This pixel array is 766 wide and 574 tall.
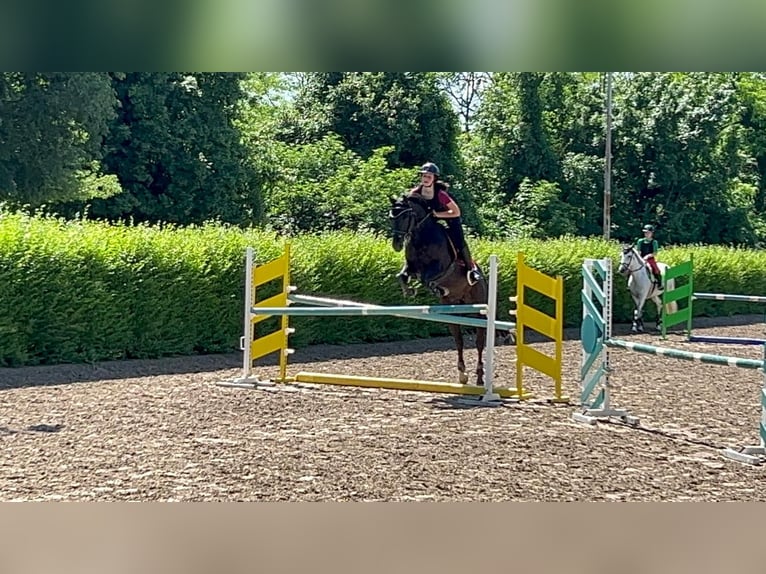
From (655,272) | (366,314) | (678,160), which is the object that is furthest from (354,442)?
(678,160)

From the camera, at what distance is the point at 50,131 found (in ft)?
66.9

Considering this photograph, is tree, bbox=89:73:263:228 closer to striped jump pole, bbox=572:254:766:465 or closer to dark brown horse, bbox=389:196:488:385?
dark brown horse, bbox=389:196:488:385

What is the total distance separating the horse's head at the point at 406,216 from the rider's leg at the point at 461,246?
28 cm

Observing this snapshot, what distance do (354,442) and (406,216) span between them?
8.90 ft

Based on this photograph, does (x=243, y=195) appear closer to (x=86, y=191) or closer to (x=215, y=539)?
(x=86, y=191)

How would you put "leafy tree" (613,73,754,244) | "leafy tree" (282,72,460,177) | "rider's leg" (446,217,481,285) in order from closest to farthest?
1. "rider's leg" (446,217,481,285)
2. "leafy tree" (282,72,460,177)
3. "leafy tree" (613,73,754,244)

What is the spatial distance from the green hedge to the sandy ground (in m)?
0.71

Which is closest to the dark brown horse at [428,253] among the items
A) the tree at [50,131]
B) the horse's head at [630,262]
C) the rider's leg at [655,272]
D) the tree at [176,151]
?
the horse's head at [630,262]

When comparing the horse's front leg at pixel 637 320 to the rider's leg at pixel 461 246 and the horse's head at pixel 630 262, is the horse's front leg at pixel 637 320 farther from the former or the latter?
the rider's leg at pixel 461 246

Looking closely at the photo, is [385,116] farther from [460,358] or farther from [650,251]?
[460,358]

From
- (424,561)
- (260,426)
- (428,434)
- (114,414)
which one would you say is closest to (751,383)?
(428,434)

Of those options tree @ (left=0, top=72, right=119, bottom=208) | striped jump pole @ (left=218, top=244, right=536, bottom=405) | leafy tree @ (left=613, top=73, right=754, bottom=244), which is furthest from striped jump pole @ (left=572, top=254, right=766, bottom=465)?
leafy tree @ (left=613, top=73, right=754, bottom=244)

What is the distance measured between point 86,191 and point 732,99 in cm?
2620

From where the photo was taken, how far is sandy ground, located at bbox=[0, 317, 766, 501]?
5137 millimetres
